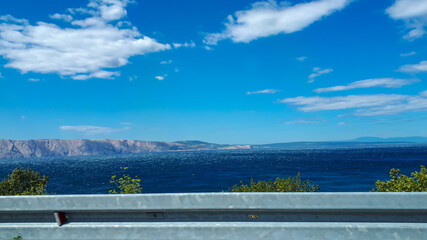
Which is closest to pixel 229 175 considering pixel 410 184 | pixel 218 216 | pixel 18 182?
pixel 18 182

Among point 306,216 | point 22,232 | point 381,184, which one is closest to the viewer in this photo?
point 306,216

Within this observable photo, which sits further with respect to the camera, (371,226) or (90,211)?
(90,211)

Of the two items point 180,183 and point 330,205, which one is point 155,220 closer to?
point 330,205

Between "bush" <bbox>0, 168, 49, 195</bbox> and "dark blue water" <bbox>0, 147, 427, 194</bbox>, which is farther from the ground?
"bush" <bbox>0, 168, 49, 195</bbox>

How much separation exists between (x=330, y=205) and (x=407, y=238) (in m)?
0.65

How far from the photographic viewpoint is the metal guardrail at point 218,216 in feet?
8.96

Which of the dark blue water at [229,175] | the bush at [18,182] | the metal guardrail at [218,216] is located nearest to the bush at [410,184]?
the metal guardrail at [218,216]

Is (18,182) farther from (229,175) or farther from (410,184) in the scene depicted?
(229,175)

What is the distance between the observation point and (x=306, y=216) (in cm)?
290

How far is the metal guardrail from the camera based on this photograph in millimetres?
2732

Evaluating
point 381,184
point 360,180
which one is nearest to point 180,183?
point 360,180

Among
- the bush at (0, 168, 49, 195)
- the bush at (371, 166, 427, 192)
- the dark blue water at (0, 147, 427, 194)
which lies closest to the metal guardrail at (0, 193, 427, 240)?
the bush at (371, 166, 427, 192)

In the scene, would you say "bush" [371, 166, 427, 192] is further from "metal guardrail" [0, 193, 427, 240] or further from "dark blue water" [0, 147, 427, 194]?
"dark blue water" [0, 147, 427, 194]

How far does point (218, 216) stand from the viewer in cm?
306
